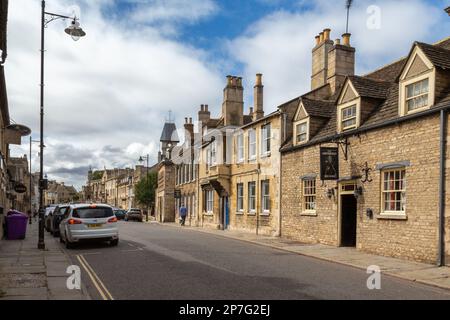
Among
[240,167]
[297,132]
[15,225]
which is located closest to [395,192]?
[297,132]

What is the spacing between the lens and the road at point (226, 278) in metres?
8.50

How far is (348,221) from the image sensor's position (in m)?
17.7

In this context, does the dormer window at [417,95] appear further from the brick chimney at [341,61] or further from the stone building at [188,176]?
the stone building at [188,176]

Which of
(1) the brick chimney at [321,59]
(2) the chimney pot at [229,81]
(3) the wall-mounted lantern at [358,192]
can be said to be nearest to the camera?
(3) the wall-mounted lantern at [358,192]

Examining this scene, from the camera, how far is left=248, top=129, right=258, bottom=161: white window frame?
26.1 m

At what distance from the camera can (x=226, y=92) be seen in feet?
104

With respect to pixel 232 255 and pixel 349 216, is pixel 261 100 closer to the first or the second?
pixel 349 216

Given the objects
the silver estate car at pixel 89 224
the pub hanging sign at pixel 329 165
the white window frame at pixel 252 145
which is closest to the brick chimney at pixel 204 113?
the white window frame at pixel 252 145

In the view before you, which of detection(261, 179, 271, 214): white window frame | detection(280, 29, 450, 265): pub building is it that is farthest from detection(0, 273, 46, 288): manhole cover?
detection(261, 179, 271, 214): white window frame

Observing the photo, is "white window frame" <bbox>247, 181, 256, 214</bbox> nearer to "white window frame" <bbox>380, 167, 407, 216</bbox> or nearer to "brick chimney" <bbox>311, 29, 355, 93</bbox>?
"brick chimney" <bbox>311, 29, 355, 93</bbox>

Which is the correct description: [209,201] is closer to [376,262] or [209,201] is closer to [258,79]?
[258,79]

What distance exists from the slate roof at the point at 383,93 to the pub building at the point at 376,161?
0.15ft

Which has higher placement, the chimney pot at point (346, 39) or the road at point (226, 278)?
the chimney pot at point (346, 39)
